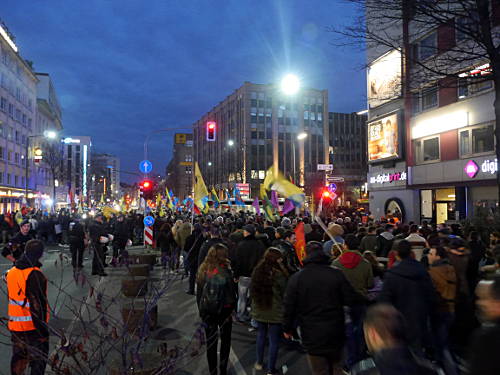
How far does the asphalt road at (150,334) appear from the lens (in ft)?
11.4

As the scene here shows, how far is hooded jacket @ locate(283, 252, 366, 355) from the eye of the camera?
439 centimetres

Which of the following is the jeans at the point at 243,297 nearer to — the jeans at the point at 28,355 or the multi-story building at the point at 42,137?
the jeans at the point at 28,355

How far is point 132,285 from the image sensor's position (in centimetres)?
909

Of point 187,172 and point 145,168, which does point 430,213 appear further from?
point 187,172

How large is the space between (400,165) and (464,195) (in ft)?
19.3

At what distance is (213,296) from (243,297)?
2.90 meters

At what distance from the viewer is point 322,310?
4.41 meters

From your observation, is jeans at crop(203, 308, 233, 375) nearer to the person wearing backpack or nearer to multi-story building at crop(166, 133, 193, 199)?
the person wearing backpack

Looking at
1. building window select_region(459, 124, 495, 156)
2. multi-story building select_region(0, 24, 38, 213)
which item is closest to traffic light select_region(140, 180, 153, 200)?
building window select_region(459, 124, 495, 156)

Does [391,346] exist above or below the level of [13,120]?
below

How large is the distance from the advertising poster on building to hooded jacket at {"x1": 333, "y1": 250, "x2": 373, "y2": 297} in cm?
2367

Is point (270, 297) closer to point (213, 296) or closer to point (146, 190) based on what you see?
point (213, 296)

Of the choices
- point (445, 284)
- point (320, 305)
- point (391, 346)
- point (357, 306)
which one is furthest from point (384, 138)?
point (391, 346)

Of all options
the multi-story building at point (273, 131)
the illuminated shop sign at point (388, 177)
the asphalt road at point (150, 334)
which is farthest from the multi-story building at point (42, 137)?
the asphalt road at point (150, 334)
